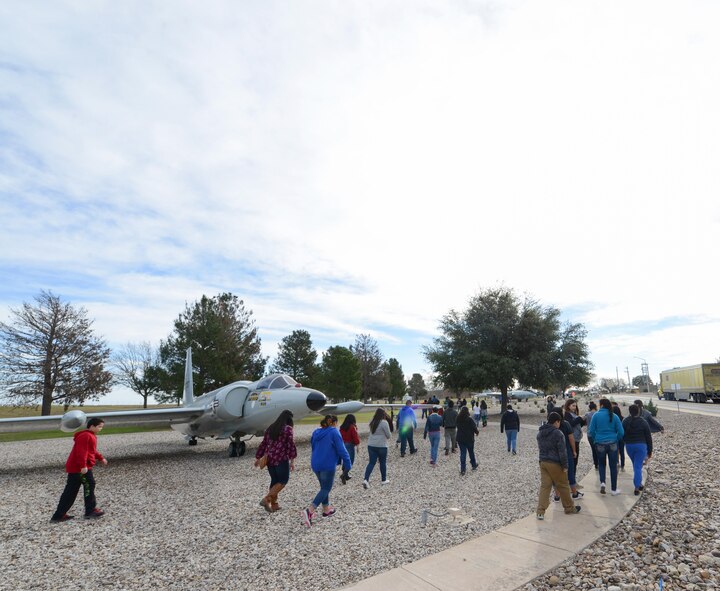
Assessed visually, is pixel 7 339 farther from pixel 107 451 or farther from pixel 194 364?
pixel 107 451

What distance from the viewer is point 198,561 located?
5.24 meters

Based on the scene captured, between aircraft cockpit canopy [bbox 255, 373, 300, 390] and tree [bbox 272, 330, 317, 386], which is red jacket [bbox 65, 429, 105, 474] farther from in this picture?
tree [bbox 272, 330, 317, 386]

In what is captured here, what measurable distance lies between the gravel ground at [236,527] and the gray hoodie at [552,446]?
1068 millimetres

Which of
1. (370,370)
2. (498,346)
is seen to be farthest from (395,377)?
(498,346)

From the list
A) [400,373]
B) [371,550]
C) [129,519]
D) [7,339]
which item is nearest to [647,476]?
[371,550]

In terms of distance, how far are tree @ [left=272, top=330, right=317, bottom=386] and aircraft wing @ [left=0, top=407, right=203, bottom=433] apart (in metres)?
30.3

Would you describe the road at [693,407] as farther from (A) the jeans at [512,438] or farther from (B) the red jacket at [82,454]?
(B) the red jacket at [82,454]

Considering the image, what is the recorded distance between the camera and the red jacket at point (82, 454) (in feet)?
24.0

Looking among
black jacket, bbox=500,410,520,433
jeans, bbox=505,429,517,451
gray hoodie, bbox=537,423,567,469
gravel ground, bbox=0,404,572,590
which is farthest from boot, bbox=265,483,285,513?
black jacket, bbox=500,410,520,433

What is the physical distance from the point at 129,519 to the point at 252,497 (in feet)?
7.51

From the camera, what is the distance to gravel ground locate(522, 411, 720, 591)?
14.2 feet

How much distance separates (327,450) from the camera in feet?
22.2

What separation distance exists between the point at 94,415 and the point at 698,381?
51.5 metres

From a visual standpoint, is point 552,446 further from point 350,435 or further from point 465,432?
point 350,435
